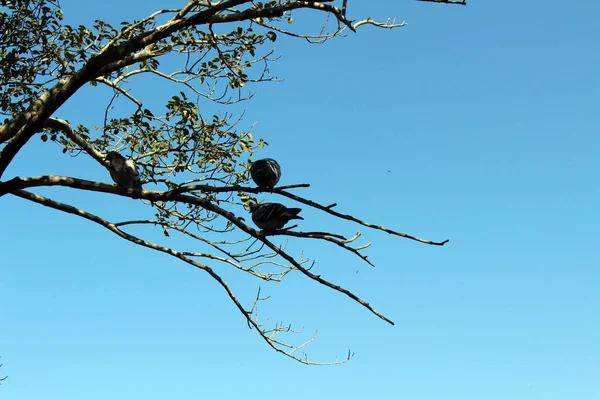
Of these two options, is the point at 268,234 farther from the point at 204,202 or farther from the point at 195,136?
the point at 195,136

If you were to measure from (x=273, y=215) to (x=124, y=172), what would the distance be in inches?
99.8

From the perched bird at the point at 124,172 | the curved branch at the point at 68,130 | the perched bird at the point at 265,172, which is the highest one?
the curved branch at the point at 68,130

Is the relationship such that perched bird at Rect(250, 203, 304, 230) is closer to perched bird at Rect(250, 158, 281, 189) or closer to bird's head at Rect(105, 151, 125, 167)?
perched bird at Rect(250, 158, 281, 189)

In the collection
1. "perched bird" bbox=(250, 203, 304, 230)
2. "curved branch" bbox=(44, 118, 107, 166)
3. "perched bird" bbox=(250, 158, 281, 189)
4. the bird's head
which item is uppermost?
"curved branch" bbox=(44, 118, 107, 166)

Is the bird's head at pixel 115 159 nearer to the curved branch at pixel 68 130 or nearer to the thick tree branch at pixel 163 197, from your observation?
the curved branch at pixel 68 130

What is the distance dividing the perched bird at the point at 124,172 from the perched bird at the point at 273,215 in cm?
206

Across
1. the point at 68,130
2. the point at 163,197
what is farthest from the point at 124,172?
the point at 163,197

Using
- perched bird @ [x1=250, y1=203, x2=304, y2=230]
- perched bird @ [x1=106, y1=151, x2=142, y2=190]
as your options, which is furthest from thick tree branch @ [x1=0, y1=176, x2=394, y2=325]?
perched bird @ [x1=106, y1=151, x2=142, y2=190]

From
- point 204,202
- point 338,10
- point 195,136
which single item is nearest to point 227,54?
point 195,136

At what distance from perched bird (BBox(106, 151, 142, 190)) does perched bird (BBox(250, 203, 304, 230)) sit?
206 cm

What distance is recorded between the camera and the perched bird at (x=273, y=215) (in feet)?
22.5

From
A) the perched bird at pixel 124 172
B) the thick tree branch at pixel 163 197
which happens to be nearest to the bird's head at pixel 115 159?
the perched bird at pixel 124 172

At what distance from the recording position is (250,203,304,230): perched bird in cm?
685

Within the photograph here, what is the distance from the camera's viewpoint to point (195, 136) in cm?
947
